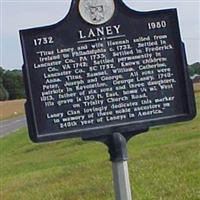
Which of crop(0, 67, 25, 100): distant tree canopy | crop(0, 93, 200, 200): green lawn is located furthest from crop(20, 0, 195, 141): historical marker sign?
crop(0, 67, 25, 100): distant tree canopy

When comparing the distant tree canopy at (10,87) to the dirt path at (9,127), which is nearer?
the dirt path at (9,127)

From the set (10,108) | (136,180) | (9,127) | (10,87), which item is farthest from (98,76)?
(10,87)

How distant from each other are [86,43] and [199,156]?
486 centimetres

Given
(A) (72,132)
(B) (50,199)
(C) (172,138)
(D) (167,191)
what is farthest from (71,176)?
(C) (172,138)

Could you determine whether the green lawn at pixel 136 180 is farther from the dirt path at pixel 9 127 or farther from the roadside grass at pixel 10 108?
the roadside grass at pixel 10 108

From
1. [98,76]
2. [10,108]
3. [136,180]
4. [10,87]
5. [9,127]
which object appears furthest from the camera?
[10,87]

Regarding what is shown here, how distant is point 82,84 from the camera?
5750mm

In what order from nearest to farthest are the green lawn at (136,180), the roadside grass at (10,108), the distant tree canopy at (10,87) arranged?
1. the green lawn at (136,180)
2. the roadside grass at (10,108)
3. the distant tree canopy at (10,87)

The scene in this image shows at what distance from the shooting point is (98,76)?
18.9ft

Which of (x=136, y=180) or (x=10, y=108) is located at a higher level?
(x=136, y=180)

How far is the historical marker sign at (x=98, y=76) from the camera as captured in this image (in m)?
5.74

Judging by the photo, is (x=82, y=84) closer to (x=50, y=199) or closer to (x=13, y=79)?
(x=50, y=199)

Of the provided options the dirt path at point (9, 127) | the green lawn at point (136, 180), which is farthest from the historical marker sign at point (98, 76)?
the dirt path at point (9, 127)

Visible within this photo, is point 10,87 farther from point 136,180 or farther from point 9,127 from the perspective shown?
point 136,180
